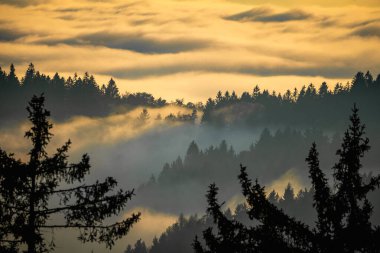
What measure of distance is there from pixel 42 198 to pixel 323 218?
24.8 ft

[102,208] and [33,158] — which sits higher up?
[33,158]

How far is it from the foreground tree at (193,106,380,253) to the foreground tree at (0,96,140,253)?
3.77 metres

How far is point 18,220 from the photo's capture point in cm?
1934

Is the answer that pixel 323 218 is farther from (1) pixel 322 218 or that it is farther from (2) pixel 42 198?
(2) pixel 42 198

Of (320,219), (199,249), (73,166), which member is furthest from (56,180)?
(320,219)

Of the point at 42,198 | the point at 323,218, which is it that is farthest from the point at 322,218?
the point at 42,198

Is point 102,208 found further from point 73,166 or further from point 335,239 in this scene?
point 335,239

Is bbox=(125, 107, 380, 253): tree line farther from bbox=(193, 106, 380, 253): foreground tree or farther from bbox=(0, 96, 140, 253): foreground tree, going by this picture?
bbox=(0, 96, 140, 253): foreground tree

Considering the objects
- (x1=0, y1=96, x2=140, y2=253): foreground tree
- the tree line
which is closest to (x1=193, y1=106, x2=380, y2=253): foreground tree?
the tree line

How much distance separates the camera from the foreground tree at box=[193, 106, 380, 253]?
1612 centimetres

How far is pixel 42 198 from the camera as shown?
19.6m

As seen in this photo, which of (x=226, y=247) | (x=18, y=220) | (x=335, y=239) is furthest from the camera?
(x=18, y=220)

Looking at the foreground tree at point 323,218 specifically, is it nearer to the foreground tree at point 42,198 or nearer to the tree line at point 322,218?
the tree line at point 322,218

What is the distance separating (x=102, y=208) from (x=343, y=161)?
22.2 feet
